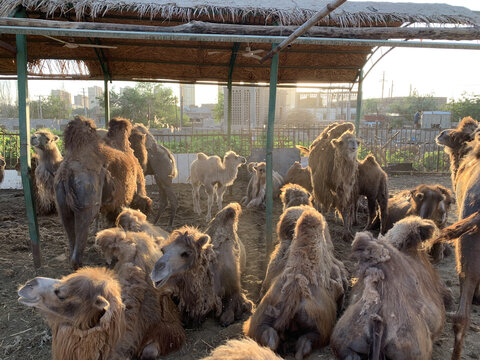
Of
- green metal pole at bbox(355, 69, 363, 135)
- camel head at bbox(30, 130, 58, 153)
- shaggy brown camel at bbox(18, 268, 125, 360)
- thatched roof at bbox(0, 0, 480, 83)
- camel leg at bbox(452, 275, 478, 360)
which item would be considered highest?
thatched roof at bbox(0, 0, 480, 83)

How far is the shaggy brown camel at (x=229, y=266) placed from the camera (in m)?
4.51

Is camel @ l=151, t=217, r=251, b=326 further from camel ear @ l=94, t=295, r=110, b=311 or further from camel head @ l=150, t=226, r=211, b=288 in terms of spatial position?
camel ear @ l=94, t=295, r=110, b=311

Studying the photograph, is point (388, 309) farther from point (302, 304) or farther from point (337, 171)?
point (337, 171)

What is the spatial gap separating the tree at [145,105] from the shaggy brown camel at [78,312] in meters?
32.1

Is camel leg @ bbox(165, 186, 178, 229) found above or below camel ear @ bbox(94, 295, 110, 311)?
below

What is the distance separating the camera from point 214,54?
10.5 metres

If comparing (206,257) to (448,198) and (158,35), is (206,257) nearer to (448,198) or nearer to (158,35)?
(158,35)

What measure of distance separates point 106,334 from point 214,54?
29.2 ft

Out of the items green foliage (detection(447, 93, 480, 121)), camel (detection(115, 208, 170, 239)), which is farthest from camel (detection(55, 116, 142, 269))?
green foliage (detection(447, 93, 480, 121))

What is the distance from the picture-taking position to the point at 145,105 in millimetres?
39500

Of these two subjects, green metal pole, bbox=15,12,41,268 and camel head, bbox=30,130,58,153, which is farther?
camel head, bbox=30,130,58,153

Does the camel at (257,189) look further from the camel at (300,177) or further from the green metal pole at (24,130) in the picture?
the green metal pole at (24,130)

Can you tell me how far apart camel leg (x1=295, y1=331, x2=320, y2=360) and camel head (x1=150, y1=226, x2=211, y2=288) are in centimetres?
131

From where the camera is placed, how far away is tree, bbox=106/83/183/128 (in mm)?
38250
